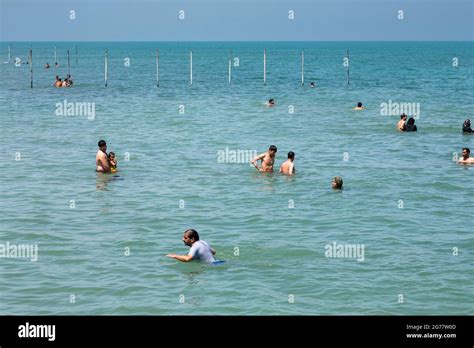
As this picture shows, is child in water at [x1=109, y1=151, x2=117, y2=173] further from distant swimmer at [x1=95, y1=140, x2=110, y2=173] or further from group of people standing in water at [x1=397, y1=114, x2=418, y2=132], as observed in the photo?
group of people standing in water at [x1=397, y1=114, x2=418, y2=132]

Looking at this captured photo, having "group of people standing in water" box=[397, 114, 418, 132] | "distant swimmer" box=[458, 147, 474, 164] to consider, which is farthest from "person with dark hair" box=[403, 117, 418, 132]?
"distant swimmer" box=[458, 147, 474, 164]

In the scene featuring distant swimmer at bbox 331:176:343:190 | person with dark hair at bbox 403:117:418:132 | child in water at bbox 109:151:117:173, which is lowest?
distant swimmer at bbox 331:176:343:190

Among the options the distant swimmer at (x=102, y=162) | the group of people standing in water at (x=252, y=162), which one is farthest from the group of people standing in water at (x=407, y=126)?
the distant swimmer at (x=102, y=162)

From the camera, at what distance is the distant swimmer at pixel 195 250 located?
17.4 meters

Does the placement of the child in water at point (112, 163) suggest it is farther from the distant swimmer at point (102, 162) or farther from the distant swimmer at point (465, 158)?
the distant swimmer at point (465, 158)

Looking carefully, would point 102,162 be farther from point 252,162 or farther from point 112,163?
point 252,162

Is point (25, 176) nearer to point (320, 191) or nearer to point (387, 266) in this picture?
point (320, 191)

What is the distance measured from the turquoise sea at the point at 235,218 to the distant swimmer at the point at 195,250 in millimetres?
231

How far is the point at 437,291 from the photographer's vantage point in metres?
16.3

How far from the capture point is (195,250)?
17484 mm

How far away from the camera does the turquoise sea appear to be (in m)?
16.0

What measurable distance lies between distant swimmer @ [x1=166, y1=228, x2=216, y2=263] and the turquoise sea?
9.1 inches

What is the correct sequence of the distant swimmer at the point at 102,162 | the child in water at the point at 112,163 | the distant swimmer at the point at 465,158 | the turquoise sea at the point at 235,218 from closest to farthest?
the turquoise sea at the point at 235,218
the distant swimmer at the point at 102,162
the child in water at the point at 112,163
the distant swimmer at the point at 465,158

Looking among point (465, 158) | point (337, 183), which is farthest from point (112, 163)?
point (465, 158)
